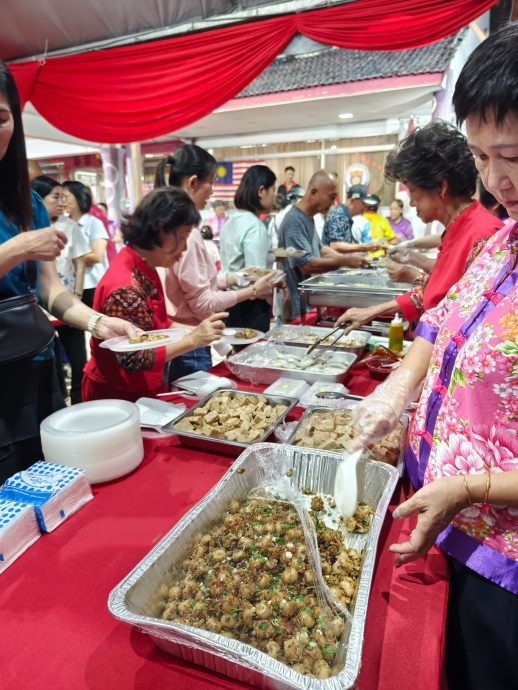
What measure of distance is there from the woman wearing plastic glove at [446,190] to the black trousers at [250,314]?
1.81 metres

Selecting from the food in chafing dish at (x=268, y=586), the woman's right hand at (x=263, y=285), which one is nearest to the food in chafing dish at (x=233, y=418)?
the food in chafing dish at (x=268, y=586)

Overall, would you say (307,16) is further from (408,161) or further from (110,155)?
(110,155)

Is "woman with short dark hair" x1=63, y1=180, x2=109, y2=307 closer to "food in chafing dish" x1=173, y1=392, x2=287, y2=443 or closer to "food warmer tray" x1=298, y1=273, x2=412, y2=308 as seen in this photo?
"food warmer tray" x1=298, y1=273, x2=412, y2=308

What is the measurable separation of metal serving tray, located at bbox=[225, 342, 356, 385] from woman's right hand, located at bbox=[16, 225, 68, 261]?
967mm

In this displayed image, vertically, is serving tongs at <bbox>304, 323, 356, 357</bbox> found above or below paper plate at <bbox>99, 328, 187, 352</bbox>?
below

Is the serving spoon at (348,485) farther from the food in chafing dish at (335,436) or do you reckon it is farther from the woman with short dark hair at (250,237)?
the woman with short dark hair at (250,237)

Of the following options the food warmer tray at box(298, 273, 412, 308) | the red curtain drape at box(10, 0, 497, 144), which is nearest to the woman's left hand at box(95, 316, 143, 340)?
the food warmer tray at box(298, 273, 412, 308)

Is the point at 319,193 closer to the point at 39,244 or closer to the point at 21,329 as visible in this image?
the point at 39,244

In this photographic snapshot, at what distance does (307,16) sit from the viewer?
265 centimetres

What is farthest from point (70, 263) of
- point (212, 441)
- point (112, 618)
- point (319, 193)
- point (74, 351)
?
point (112, 618)

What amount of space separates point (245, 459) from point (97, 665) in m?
0.58

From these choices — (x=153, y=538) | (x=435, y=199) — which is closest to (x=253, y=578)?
(x=153, y=538)

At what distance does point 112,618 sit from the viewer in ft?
2.82

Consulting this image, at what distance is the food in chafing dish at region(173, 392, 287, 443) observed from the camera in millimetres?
1457
